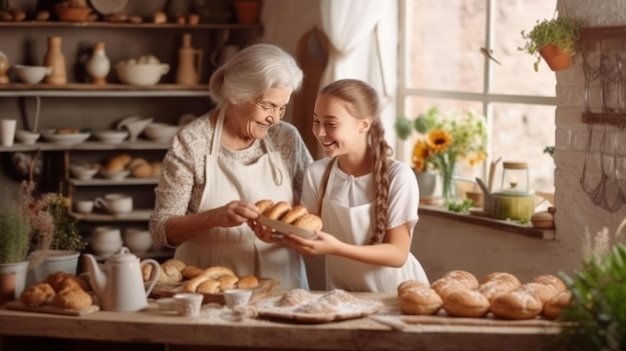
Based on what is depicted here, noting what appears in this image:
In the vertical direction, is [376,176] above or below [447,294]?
above

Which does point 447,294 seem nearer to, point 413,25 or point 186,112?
point 413,25

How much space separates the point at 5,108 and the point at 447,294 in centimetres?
413

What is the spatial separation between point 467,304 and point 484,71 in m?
2.59

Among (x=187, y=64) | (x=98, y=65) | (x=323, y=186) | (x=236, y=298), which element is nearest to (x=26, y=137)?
(x=98, y=65)

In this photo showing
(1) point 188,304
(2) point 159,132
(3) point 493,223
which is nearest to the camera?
(1) point 188,304

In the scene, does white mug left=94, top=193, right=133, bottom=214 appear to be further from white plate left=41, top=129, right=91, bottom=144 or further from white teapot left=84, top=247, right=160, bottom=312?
white teapot left=84, top=247, right=160, bottom=312

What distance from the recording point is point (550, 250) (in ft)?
15.9

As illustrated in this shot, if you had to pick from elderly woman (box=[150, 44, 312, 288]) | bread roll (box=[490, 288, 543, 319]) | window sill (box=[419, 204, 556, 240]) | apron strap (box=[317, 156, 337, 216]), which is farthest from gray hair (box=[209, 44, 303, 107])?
window sill (box=[419, 204, 556, 240])

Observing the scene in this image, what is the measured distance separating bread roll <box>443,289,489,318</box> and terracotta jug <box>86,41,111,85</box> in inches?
152

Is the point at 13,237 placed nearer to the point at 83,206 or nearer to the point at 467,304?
the point at 467,304

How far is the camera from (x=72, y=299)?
10.6ft

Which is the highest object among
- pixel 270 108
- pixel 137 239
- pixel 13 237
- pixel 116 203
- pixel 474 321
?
pixel 270 108

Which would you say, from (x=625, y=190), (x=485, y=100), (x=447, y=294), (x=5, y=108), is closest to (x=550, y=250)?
(x=625, y=190)

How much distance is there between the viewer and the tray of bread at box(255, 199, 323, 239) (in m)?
3.45
